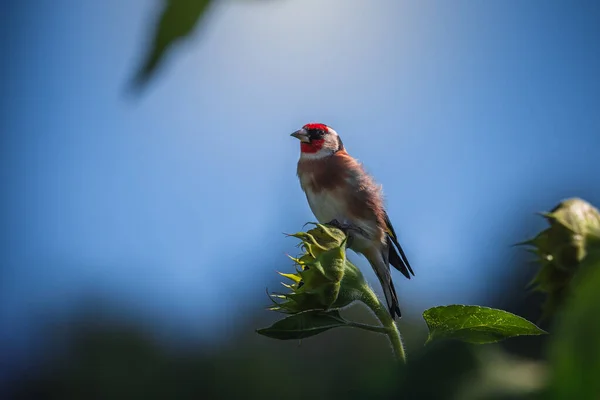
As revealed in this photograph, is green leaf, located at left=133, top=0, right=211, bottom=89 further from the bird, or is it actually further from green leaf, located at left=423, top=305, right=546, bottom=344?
the bird

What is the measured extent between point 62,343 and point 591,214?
90.0 ft

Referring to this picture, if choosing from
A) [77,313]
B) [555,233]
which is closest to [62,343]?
[77,313]

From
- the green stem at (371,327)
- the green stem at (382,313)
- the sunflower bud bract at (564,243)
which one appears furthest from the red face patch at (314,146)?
the sunflower bud bract at (564,243)

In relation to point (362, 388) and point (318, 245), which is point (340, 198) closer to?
point (318, 245)

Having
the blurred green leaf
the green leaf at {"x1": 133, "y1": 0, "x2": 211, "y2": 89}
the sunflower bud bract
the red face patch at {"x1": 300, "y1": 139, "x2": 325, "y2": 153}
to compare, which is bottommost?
the blurred green leaf

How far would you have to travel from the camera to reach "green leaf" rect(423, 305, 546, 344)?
5.13 feet

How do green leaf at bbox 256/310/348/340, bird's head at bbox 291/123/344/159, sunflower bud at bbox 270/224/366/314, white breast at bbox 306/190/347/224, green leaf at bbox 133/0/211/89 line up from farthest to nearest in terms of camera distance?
bird's head at bbox 291/123/344/159 → white breast at bbox 306/190/347/224 → sunflower bud at bbox 270/224/366/314 → green leaf at bbox 256/310/348/340 → green leaf at bbox 133/0/211/89

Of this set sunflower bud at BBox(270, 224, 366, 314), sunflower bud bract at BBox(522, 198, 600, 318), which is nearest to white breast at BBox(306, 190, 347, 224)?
sunflower bud at BBox(270, 224, 366, 314)

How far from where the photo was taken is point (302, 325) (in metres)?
1.77

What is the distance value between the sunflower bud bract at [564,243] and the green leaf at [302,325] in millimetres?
551

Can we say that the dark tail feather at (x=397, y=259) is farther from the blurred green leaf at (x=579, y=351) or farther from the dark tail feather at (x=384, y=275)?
the blurred green leaf at (x=579, y=351)

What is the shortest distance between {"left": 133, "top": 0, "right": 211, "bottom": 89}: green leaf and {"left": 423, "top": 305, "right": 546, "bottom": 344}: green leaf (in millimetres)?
1196

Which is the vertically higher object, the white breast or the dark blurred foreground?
the white breast

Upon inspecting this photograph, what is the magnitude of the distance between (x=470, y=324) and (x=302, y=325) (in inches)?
15.0
